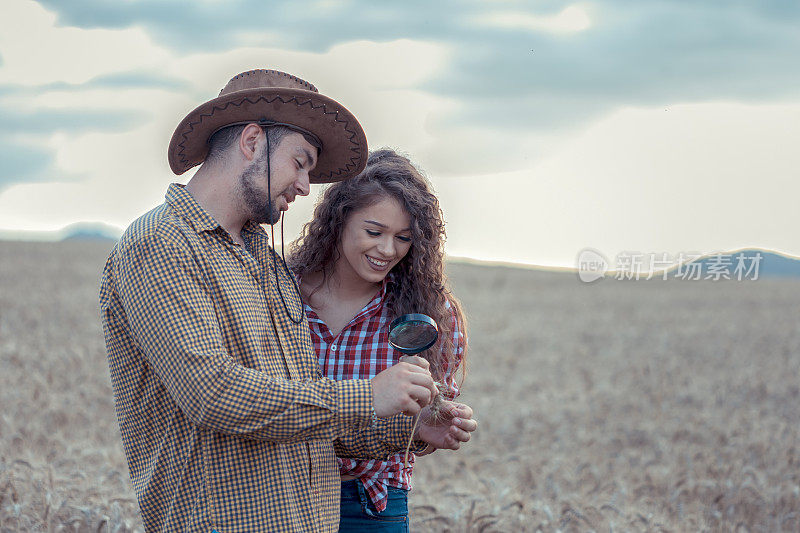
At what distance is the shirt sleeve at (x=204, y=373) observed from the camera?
93.7 inches

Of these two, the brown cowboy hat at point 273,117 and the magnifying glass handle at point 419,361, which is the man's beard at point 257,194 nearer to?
the brown cowboy hat at point 273,117

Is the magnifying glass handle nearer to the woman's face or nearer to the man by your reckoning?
the man

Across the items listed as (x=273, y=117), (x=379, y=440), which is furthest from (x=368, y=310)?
(x=273, y=117)

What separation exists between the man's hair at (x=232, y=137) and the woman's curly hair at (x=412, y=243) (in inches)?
31.0

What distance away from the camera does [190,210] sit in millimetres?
2746

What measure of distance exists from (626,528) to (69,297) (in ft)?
59.1

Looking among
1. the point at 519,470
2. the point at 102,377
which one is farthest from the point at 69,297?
the point at 519,470

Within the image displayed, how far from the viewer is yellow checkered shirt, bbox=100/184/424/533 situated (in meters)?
2.41

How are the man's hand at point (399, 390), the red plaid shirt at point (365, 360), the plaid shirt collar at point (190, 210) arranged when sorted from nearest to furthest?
the man's hand at point (399, 390), the plaid shirt collar at point (190, 210), the red plaid shirt at point (365, 360)

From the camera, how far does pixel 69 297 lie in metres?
20.5

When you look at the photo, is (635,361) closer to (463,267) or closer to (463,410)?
(463,410)

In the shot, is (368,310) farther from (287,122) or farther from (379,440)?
(287,122)

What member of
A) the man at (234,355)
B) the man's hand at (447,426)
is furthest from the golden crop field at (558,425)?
the man at (234,355)

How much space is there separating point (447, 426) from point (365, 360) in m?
0.47
